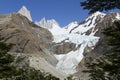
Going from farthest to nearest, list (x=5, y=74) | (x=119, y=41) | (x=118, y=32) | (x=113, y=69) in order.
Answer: (x=5, y=74) < (x=113, y=69) < (x=119, y=41) < (x=118, y=32)

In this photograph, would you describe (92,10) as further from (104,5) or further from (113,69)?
(113,69)

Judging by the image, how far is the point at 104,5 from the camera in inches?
616

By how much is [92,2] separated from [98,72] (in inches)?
670

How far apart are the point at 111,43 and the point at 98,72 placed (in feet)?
50.7

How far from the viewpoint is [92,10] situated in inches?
625

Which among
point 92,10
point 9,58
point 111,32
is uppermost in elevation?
point 9,58

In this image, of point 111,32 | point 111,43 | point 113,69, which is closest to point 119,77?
point 113,69

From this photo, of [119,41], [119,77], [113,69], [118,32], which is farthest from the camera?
[119,77]

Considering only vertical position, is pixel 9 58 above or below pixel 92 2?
above

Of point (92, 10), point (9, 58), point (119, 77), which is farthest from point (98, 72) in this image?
point (92, 10)

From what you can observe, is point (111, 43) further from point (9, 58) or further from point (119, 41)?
point (9, 58)

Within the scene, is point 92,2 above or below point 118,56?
above

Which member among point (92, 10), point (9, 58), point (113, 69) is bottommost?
point (113, 69)

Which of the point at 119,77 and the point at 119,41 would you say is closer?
the point at 119,41
